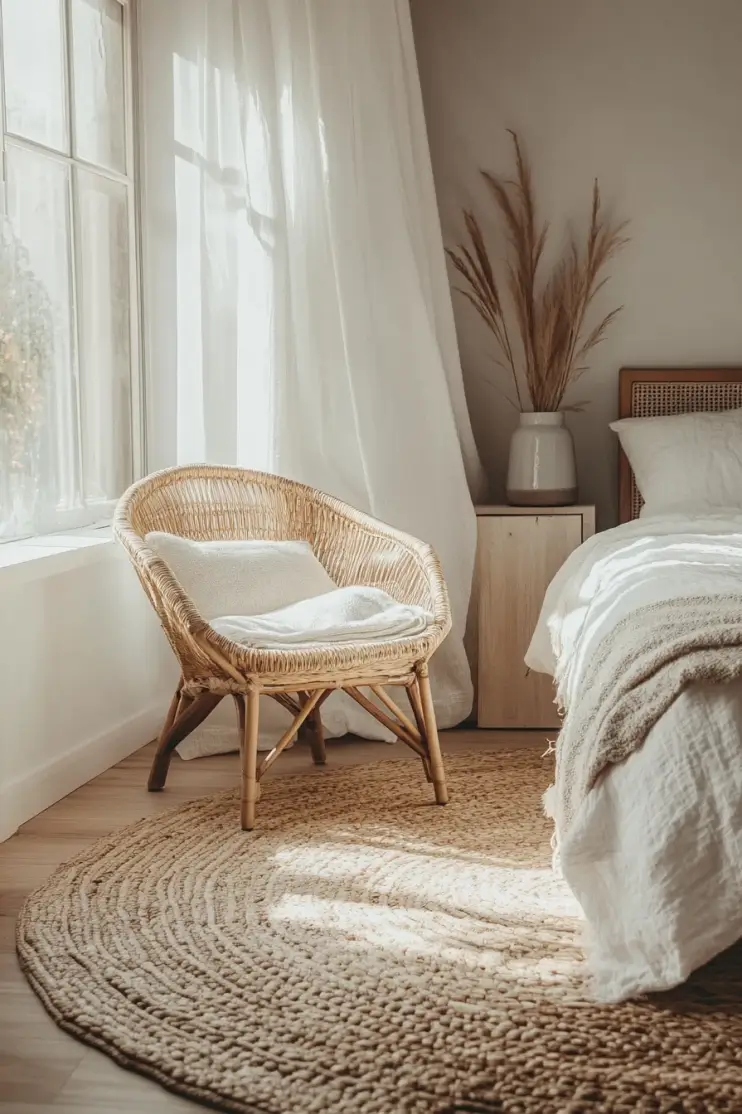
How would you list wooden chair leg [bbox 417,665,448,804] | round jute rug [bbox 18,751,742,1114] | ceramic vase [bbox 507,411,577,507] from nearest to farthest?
round jute rug [bbox 18,751,742,1114] → wooden chair leg [bbox 417,665,448,804] → ceramic vase [bbox 507,411,577,507]

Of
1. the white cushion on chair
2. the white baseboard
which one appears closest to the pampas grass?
the white cushion on chair

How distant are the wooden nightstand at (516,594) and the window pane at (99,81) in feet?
4.90

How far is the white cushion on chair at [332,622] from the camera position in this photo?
2693 millimetres

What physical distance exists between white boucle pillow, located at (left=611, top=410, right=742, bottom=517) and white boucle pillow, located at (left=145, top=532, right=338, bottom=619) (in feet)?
3.73

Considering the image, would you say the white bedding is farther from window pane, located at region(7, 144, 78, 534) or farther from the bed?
window pane, located at region(7, 144, 78, 534)

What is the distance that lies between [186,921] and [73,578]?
1.17 metres

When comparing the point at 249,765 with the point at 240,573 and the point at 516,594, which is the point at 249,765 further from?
the point at 516,594

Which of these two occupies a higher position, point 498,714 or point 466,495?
point 466,495

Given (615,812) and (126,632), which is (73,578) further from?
(615,812)

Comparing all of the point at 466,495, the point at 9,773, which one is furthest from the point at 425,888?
the point at 466,495

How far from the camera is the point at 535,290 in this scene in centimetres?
409

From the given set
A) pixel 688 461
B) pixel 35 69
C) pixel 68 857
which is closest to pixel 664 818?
pixel 68 857

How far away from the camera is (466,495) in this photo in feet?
12.0

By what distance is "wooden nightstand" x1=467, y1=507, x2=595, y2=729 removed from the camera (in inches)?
144
